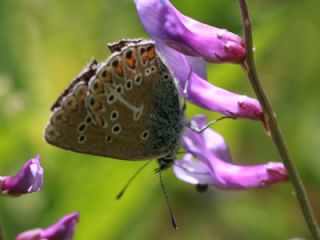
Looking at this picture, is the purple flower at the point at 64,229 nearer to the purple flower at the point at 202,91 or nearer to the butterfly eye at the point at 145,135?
the butterfly eye at the point at 145,135

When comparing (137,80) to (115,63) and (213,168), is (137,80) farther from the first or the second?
(213,168)

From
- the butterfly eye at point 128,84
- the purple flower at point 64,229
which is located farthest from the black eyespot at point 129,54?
the purple flower at point 64,229

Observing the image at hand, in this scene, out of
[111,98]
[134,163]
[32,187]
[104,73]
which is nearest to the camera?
[32,187]

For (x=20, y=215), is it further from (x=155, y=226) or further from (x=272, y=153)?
(x=272, y=153)

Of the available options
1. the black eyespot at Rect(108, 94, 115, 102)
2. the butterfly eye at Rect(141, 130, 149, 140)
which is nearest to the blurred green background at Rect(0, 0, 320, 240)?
the butterfly eye at Rect(141, 130, 149, 140)

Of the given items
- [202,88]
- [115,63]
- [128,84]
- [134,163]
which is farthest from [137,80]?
[134,163]

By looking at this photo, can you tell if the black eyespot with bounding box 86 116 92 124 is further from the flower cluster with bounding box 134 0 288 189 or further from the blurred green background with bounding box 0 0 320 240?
the blurred green background with bounding box 0 0 320 240

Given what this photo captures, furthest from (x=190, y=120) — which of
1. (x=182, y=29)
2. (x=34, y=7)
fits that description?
(x=34, y=7)
